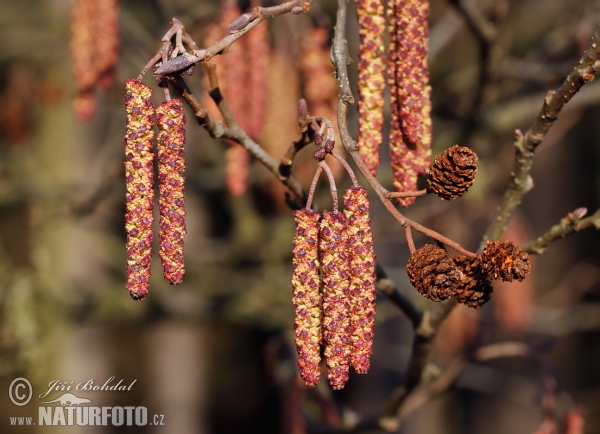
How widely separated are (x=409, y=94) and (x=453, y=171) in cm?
31

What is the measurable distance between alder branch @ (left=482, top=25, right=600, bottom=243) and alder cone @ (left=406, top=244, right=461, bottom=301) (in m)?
0.57

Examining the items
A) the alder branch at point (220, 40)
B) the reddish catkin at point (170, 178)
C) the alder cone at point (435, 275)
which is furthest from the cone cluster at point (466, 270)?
the alder branch at point (220, 40)

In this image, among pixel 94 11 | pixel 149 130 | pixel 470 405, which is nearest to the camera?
pixel 149 130

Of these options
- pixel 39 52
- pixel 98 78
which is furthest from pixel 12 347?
pixel 39 52

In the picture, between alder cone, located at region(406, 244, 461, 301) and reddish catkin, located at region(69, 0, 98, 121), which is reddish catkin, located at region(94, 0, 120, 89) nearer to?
reddish catkin, located at region(69, 0, 98, 121)

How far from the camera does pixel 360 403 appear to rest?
5.42 metres

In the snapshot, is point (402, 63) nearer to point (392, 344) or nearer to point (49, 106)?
point (392, 344)

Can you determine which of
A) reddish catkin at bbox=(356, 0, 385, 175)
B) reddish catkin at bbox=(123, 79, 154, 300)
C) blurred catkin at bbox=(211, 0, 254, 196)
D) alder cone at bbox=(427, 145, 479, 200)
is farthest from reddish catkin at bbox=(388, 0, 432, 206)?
blurred catkin at bbox=(211, 0, 254, 196)

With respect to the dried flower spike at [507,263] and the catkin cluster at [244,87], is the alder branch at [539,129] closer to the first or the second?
the dried flower spike at [507,263]

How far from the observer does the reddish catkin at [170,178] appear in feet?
4.23

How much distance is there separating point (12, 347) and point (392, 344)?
2.57 m

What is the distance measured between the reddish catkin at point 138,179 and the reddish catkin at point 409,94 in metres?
0.58

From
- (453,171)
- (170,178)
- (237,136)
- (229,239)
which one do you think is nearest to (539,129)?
(453,171)

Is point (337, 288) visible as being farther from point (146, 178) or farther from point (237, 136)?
point (237, 136)
